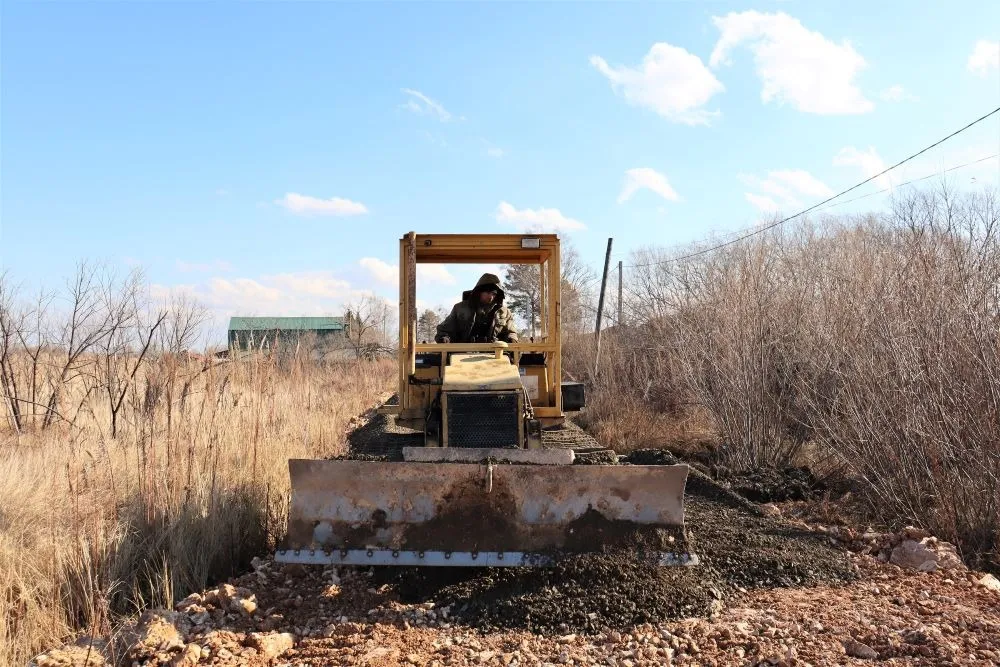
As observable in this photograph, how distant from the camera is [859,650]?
3.40m

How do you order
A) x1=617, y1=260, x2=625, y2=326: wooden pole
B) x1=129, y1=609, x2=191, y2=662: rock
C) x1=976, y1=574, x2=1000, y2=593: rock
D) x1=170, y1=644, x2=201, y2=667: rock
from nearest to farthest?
1. x1=170, y1=644, x2=201, y2=667: rock
2. x1=129, y1=609, x2=191, y2=662: rock
3. x1=976, y1=574, x2=1000, y2=593: rock
4. x1=617, y1=260, x2=625, y2=326: wooden pole

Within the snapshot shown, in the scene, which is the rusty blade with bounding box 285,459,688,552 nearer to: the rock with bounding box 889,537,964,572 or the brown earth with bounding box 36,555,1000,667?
the brown earth with bounding box 36,555,1000,667

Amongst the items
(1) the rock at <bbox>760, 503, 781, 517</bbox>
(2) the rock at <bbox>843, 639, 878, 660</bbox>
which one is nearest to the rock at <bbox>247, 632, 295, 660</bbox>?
(2) the rock at <bbox>843, 639, 878, 660</bbox>

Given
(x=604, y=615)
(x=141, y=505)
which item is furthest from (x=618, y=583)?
(x=141, y=505)

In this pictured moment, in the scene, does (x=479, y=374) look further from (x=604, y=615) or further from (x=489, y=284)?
(x=604, y=615)

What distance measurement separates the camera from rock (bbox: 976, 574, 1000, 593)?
429 cm

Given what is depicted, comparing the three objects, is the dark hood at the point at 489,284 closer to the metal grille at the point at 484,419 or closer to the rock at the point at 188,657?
the metal grille at the point at 484,419

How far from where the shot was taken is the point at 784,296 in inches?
361

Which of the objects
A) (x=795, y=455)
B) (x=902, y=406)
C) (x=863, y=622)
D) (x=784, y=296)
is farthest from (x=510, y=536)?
(x=784, y=296)

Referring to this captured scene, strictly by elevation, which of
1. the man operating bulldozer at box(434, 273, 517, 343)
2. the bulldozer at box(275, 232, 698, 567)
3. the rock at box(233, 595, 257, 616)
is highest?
the man operating bulldozer at box(434, 273, 517, 343)

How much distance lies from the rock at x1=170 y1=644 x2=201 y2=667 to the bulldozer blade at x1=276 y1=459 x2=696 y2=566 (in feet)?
3.84

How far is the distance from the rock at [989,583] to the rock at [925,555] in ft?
0.52

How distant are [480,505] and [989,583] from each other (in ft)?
10.4

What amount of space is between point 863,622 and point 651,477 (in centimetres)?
142
